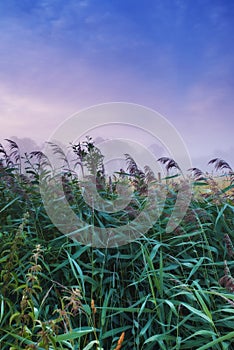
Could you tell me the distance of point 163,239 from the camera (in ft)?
Answer: 8.77

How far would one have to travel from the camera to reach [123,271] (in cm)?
247

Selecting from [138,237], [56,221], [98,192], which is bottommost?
[138,237]

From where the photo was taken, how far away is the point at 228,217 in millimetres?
3006

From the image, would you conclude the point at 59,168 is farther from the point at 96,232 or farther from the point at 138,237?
the point at 138,237

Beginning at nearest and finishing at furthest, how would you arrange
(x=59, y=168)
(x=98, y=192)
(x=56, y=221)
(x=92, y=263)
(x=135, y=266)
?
(x=92, y=263), (x=135, y=266), (x=56, y=221), (x=98, y=192), (x=59, y=168)

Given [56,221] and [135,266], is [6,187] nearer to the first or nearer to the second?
[56,221]

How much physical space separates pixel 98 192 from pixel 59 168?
1.50 feet

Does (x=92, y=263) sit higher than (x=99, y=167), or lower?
lower

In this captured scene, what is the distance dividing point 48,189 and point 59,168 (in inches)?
14.3

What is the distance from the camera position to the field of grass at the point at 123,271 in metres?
2.08

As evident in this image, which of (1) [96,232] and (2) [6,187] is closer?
(1) [96,232]

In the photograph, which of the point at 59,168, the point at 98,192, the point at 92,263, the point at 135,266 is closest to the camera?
the point at 92,263

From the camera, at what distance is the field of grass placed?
2084 mm

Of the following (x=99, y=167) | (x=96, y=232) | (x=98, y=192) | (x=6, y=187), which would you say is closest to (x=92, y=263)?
(x=96, y=232)
